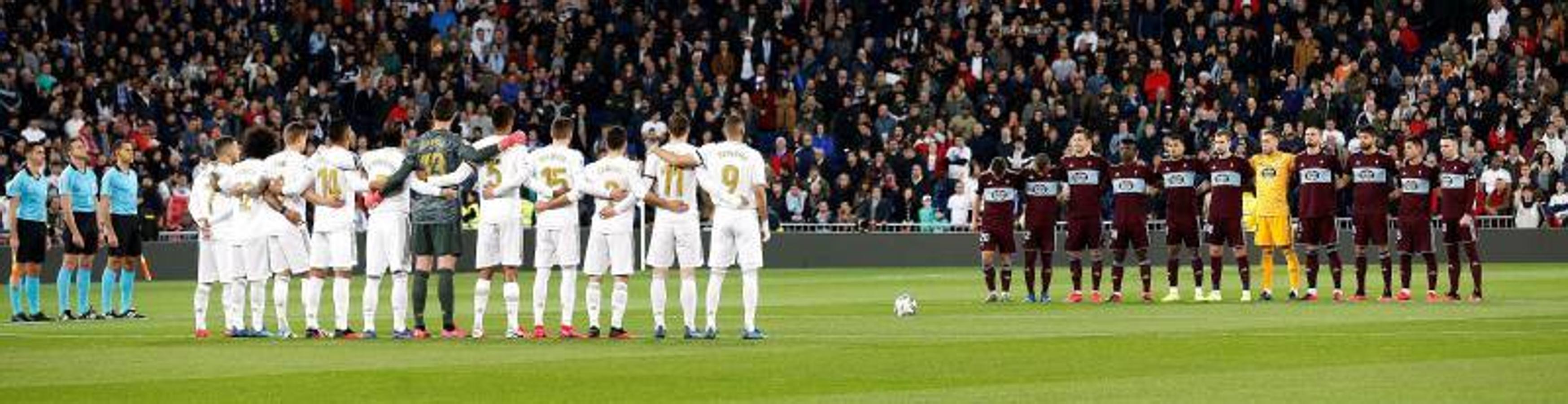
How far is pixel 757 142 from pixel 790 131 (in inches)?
28.2

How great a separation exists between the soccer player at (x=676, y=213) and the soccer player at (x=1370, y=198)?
10.0 metres

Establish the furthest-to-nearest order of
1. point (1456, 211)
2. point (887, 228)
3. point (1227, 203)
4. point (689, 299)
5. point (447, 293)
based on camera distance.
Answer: point (887, 228), point (1227, 203), point (1456, 211), point (447, 293), point (689, 299)

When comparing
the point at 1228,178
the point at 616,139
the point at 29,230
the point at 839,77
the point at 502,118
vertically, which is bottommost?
the point at 29,230

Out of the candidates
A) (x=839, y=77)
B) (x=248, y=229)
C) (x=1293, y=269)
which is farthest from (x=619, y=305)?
(x=839, y=77)

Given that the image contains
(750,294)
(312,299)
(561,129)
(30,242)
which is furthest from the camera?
(30,242)

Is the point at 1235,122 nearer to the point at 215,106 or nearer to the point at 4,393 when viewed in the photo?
the point at 215,106

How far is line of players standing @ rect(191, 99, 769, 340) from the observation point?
2311 centimetres

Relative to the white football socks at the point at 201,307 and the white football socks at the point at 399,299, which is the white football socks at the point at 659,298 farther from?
the white football socks at the point at 201,307

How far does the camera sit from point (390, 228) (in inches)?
941

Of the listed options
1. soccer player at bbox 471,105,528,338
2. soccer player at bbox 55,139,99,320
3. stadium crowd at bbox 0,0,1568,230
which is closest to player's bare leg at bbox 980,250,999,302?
soccer player at bbox 471,105,528,338

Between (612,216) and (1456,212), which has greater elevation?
(1456,212)

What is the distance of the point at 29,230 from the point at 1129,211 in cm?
1190

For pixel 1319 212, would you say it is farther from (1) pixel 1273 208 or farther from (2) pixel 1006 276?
(2) pixel 1006 276

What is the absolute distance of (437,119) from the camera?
23.6 m
